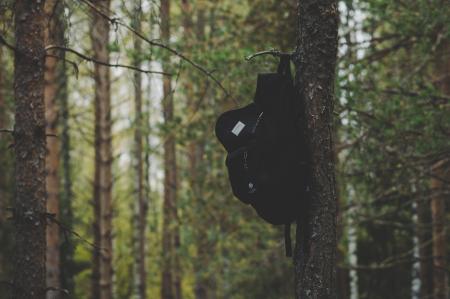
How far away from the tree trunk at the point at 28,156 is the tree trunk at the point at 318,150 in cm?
210

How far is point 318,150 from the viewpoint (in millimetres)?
3104

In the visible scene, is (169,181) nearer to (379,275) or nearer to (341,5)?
(379,275)

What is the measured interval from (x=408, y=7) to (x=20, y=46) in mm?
4402

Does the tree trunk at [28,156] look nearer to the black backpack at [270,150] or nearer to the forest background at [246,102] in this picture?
the forest background at [246,102]

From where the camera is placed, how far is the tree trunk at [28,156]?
420 cm

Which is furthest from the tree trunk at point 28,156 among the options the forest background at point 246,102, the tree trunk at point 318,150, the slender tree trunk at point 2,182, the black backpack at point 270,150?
the slender tree trunk at point 2,182

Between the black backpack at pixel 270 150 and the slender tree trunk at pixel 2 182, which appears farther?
the slender tree trunk at pixel 2 182

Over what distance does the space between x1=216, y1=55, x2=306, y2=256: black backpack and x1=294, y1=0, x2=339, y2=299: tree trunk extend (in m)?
0.07

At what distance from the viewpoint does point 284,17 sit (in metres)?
8.92

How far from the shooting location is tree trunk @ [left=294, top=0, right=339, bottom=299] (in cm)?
305

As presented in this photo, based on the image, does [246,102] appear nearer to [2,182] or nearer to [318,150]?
[318,150]

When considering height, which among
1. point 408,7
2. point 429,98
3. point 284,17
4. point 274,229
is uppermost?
point 284,17

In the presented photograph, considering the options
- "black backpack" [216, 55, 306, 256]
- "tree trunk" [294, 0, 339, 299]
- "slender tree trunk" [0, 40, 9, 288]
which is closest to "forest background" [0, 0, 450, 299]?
"slender tree trunk" [0, 40, 9, 288]

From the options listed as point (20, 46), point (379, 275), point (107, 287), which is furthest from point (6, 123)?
point (20, 46)
